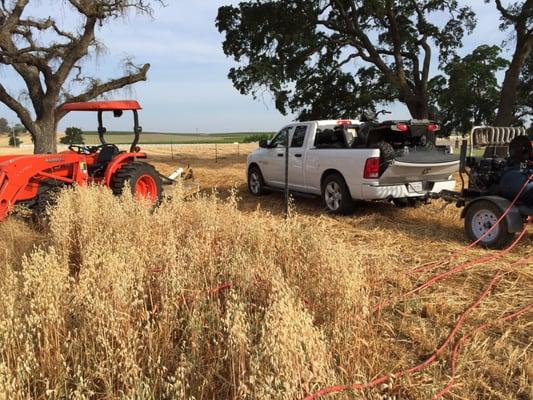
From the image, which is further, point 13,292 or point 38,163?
point 38,163

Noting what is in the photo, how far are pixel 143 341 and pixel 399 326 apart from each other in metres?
2.01

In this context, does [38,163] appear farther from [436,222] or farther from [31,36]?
[31,36]

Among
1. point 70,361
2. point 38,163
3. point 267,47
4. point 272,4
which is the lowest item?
point 70,361

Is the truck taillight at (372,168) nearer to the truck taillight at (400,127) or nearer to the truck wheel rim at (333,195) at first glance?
the truck taillight at (400,127)

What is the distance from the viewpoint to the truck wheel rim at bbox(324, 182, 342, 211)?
29.0 ft

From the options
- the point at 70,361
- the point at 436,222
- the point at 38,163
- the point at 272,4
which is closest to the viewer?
the point at 70,361

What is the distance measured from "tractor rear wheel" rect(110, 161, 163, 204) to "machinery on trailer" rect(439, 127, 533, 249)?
5032 millimetres

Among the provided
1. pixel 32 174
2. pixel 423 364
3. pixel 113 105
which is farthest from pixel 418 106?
pixel 423 364

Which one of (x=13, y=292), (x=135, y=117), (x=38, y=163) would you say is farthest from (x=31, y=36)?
(x=13, y=292)

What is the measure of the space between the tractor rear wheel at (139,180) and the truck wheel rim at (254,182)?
3011 millimetres

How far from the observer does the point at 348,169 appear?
8.45 m

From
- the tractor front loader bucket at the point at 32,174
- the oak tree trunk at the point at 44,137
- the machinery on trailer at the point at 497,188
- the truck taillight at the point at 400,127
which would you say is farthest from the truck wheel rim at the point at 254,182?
the oak tree trunk at the point at 44,137

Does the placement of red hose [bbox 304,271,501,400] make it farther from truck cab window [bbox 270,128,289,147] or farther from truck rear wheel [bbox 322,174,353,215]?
truck cab window [bbox 270,128,289,147]

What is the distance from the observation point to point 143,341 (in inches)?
111
